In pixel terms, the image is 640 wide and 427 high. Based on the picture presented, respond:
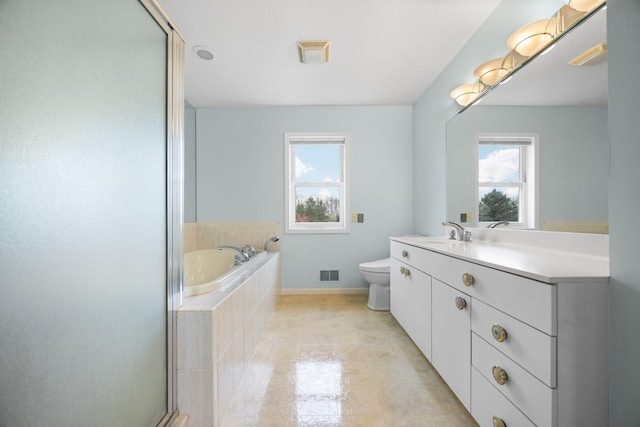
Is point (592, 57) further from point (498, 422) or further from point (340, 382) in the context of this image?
point (340, 382)

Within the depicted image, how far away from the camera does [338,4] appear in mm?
1630

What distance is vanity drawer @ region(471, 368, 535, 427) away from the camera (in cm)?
87

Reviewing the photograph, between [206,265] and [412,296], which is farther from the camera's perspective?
[206,265]

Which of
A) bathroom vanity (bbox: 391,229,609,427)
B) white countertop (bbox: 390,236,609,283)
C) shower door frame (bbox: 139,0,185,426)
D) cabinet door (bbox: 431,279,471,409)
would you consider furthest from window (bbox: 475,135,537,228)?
shower door frame (bbox: 139,0,185,426)

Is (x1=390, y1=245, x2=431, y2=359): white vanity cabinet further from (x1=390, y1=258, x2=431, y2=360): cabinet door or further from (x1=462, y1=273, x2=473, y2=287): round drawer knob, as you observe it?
(x1=462, y1=273, x2=473, y2=287): round drawer knob

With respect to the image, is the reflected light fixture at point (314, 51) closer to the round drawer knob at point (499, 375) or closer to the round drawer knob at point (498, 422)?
the round drawer knob at point (499, 375)

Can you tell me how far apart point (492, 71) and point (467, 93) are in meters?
0.28

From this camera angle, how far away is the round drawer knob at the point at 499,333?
92cm

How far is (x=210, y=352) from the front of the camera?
3.68 feet

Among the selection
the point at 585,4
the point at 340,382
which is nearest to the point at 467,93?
the point at 585,4

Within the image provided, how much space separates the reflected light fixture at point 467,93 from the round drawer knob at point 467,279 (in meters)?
1.37

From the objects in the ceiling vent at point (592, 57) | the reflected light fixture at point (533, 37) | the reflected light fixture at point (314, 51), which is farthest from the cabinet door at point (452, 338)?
the reflected light fixture at point (314, 51)

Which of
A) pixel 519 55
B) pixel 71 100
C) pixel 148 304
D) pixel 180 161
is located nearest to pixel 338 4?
pixel 519 55

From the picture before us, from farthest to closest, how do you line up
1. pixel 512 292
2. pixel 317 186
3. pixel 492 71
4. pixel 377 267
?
pixel 317 186
pixel 377 267
pixel 492 71
pixel 512 292
